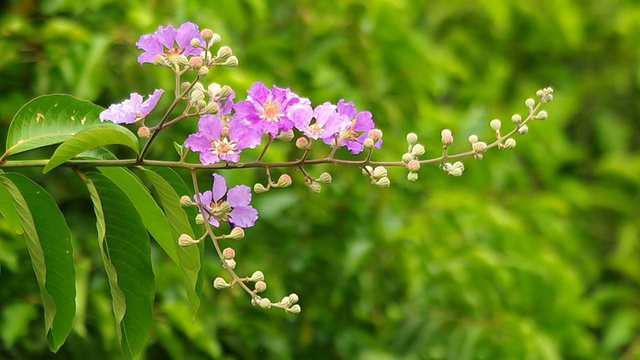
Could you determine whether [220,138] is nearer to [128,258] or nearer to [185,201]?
[185,201]

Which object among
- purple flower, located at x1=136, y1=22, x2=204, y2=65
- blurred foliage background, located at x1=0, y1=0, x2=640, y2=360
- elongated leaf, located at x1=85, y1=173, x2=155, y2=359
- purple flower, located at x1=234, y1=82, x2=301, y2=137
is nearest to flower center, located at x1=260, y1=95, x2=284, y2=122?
purple flower, located at x1=234, y1=82, x2=301, y2=137

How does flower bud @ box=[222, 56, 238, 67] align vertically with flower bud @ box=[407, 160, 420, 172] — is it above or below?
below

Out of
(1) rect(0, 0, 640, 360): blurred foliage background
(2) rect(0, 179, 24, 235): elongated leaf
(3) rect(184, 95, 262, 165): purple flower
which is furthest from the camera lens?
(1) rect(0, 0, 640, 360): blurred foliage background

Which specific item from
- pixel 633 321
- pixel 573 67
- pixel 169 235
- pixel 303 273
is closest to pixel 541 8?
pixel 573 67

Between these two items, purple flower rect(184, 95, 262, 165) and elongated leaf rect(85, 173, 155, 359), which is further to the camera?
elongated leaf rect(85, 173, 155, 359)

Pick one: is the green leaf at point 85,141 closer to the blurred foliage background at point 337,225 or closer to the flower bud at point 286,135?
the flower bud at point 286,135

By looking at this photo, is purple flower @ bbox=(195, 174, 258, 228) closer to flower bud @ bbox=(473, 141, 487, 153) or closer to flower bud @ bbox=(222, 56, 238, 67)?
flower bud @ bbox=(222, 56, 238, 67)

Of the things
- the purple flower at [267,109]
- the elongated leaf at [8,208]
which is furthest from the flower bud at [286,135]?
the elongated leaf at [8,208]
